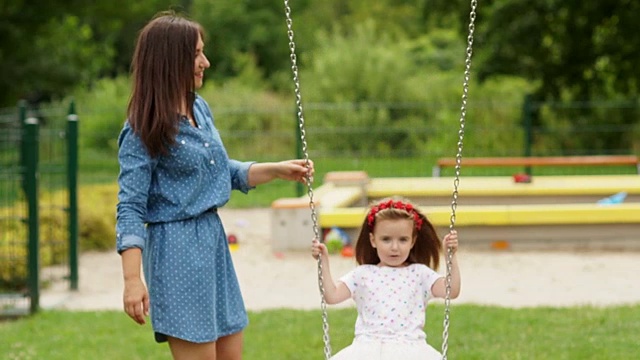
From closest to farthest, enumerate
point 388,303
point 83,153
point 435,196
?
point 388,303, point 435,196, point 83,153

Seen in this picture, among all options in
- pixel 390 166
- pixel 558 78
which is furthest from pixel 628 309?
pixel 558 78

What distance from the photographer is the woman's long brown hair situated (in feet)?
12.8

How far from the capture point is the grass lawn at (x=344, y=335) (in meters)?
6.57

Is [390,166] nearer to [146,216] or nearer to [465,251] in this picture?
[465,251]

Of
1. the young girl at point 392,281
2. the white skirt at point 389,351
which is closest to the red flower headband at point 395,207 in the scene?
the young girl at point 392,281

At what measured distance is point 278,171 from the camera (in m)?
4.35

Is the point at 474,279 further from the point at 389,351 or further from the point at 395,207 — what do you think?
the point at 389,351

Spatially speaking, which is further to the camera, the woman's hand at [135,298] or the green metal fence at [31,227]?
the green metal fence at [31,227]

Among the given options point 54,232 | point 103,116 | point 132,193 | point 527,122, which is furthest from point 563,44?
point 132,193

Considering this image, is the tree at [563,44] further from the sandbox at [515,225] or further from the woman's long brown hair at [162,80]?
the woman's long brown hair at [162,80]

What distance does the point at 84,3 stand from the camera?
2002 cm

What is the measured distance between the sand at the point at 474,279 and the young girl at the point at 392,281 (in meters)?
3.92

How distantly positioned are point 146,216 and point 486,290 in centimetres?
546

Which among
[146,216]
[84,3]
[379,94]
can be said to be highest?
[84,3]
